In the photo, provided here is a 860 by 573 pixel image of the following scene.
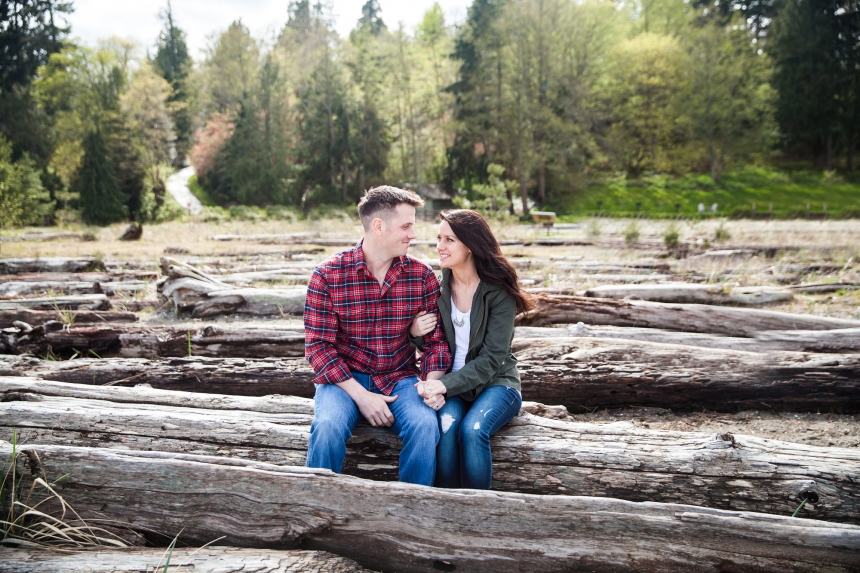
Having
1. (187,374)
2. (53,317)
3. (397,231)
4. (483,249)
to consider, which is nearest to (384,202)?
(397,231)

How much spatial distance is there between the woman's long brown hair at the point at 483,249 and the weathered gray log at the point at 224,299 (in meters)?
4.19

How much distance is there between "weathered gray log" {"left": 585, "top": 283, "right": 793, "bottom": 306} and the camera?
25.5 feet

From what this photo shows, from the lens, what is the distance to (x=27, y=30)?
1448 inches

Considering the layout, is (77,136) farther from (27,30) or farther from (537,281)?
(537,281)

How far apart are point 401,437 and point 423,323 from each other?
664 millimetres

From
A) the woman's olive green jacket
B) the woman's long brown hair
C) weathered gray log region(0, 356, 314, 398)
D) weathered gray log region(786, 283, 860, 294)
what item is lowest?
weathered gray log region(0, 356, 314, 398)

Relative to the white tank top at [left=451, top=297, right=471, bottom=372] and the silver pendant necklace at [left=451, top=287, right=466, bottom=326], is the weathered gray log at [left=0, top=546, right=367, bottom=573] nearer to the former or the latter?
the white tank top at [left=451, top=297, right=471, bottom=372]

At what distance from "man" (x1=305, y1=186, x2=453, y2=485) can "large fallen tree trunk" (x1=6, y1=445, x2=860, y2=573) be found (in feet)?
1.94

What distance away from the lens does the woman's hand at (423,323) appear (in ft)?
11.0

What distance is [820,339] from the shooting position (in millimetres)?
5660

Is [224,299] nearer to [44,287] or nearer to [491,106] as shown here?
[44,287]

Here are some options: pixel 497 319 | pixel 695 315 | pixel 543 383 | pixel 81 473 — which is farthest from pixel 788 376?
pixel 81 473

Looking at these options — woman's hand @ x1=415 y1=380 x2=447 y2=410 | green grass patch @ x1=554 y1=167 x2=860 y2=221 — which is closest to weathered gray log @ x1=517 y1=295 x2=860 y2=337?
woman's hand @ x1=415 y1=380 x2=447 y2=410

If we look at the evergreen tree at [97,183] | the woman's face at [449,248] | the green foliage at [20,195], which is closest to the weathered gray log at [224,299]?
the woman's face at [449,248]
